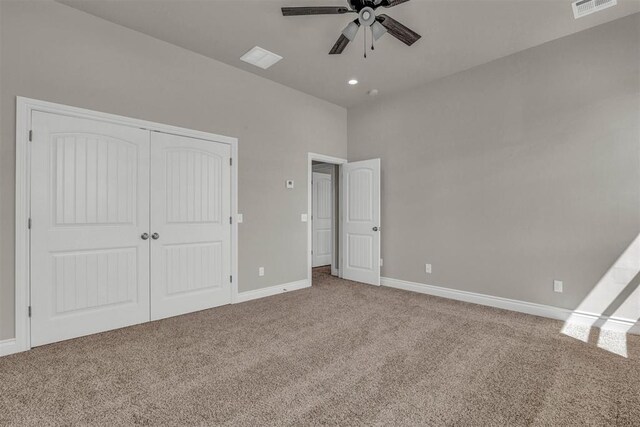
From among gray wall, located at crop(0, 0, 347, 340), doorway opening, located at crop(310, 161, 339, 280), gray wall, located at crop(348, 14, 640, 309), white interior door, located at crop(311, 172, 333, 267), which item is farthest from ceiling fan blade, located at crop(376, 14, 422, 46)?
white interior door, located at crop(311, 172, 333, 267)

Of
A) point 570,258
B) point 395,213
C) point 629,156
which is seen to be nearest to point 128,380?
point 395,213

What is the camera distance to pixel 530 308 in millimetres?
3637

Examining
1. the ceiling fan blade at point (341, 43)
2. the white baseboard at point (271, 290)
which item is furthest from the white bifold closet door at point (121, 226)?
the ceiling fan blade at point (341, 43)

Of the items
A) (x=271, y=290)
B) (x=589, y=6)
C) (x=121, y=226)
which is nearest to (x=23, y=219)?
(x=121, y=226)

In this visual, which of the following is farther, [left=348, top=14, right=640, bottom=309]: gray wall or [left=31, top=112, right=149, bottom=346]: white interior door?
[left=348, top=14, right=640, bottom=309]: gray wall

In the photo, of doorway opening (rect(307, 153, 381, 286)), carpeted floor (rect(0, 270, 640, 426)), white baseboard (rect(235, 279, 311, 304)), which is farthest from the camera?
doorway opening (rect(307, 153, 381, 286))

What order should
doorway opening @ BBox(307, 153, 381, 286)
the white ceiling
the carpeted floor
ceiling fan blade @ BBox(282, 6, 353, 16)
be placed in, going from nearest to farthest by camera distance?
the carpeted floor → ceiling fan blade @ BBox(282, 6, 353, 16) → the white ceiling → doorway opening @ BBox(307, 153, 381, 286)

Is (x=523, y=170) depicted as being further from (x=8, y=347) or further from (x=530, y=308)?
(x=8, y=347)

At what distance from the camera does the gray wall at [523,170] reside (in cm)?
316

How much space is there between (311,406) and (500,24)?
3.83m

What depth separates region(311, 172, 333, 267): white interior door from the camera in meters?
7.06

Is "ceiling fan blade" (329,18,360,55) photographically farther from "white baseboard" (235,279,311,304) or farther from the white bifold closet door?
"white baseboard" (235,279,311,304)

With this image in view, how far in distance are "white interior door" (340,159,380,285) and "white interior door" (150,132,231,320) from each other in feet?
7.19

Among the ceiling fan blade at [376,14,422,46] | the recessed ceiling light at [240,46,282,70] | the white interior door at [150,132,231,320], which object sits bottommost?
the white interior door at [150,132,231,320]
